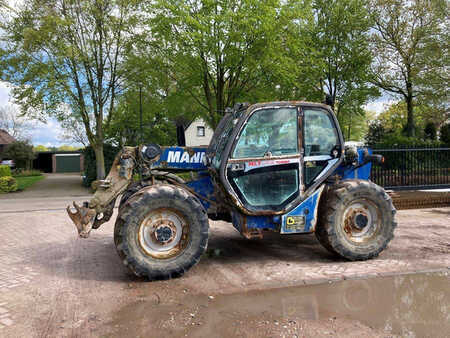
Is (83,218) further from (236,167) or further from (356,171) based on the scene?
(356,171)

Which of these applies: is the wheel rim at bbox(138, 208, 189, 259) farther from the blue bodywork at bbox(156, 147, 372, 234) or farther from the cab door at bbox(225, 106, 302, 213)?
the cab door at bbox(225, 106, 302, 213)

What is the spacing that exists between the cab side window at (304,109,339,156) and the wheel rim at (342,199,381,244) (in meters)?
0.93

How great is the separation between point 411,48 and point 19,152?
3600 centimetres

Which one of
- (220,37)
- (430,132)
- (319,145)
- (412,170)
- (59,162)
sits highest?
(220,37)

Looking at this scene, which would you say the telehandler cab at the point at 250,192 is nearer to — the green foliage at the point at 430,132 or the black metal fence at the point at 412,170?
the black metal fence at the point at 412,170

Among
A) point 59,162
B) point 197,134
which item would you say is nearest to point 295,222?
point 197,134

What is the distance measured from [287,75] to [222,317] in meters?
16.0

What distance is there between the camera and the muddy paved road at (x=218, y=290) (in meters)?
3.57

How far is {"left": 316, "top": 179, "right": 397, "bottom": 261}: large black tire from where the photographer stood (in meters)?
5.41

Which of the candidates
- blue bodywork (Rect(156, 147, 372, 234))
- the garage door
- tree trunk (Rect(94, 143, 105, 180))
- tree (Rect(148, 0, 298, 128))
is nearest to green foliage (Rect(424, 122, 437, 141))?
tree (Rect(148, 0, 298, 128))

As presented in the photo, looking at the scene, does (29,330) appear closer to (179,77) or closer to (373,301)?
(373,301)

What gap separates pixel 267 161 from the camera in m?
5.31

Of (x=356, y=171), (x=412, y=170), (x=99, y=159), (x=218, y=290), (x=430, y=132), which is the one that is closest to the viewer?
(x=218, y=290)

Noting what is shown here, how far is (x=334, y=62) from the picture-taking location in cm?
2644
